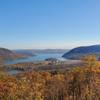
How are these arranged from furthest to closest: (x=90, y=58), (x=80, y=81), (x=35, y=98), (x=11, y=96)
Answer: (x=80, y=81) → (x=90, y=58) → (x=35, y=98) → (x=11, y=96)

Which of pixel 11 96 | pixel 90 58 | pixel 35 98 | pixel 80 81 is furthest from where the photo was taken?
pixel 80 81

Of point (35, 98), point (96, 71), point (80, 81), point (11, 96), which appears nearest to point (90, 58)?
point (96, 71)

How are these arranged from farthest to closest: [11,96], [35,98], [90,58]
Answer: [90,58]
[35,98]
[11,96]

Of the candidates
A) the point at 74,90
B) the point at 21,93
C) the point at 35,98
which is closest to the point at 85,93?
the point at 74,90

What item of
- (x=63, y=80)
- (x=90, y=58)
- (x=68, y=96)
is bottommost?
(x=68, y=96)

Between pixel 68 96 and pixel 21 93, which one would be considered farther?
pixel 68 96

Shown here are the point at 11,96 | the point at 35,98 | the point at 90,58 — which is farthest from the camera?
the point at 90,58

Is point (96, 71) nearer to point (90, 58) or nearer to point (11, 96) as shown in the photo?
point (90, 58)

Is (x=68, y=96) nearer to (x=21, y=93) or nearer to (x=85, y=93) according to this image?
(x=85, y=93)

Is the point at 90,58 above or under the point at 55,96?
above

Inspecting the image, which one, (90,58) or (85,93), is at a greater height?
(90,58)
